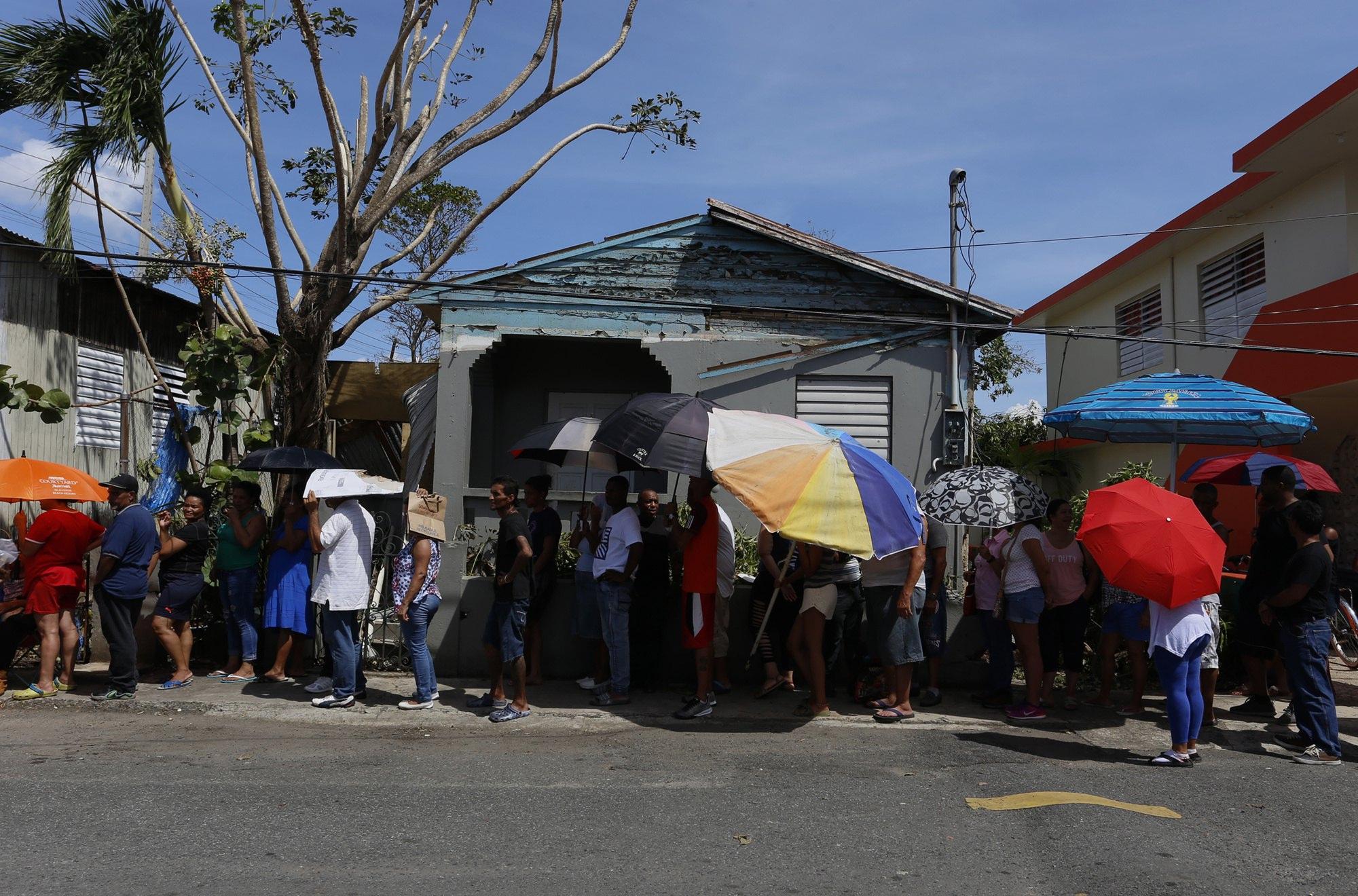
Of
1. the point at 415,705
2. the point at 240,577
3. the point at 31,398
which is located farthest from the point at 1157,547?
the point at 31,398

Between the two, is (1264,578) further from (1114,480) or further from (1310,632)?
(1114,480)

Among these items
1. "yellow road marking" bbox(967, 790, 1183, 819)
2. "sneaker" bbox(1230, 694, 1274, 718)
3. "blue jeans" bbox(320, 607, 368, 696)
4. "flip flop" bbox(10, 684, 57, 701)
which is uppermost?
"blue jeans" bbox(320, 607, 368, 696)

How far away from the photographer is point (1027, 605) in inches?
326

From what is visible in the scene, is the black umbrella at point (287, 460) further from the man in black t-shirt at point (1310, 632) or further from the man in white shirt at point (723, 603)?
the man in black t-shirt at point (1310, 632)

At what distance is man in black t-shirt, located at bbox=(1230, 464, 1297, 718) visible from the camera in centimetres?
756

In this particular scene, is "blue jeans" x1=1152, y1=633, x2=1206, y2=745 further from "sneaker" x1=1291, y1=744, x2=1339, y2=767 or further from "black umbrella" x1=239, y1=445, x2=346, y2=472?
"black umbrella" x1=239, y1=445, x2=346, y2=472

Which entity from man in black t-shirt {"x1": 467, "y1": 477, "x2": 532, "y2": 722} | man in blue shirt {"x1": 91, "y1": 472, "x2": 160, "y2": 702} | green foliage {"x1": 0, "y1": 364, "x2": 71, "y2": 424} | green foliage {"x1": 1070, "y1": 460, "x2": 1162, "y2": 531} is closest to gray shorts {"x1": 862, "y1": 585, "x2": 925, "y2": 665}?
man in black t-shirt {"x1": 467, "y1": 477, "x2": 532, "y2": 722}

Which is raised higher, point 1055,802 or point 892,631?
point 892,631

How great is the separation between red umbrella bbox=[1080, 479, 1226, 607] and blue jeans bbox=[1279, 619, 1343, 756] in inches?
32.7

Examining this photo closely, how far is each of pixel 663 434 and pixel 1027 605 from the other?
3178 mm

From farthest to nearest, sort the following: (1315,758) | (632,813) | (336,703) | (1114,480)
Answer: (1114,480)
(336,703)
(1315,758)
(632,813)

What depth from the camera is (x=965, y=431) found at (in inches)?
472

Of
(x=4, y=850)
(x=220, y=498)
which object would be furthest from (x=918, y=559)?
(x=220, y=498)

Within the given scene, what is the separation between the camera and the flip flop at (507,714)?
8.02m
